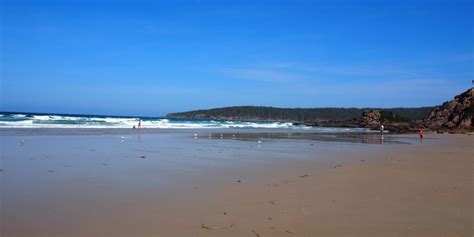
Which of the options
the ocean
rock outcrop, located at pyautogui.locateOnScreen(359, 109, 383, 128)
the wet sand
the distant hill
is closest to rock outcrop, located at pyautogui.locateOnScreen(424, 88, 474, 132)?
rock outcrop, located at pyautogui.locateOnScreen(359, 109, 383, 128)

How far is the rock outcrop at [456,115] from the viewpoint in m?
57.3

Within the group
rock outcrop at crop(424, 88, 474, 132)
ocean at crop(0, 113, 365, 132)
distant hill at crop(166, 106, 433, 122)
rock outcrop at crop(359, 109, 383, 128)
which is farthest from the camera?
distant hill at crop(166, 106, 433, 122)

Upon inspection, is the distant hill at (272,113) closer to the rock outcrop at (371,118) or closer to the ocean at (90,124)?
the rock outcrop at (371,118)

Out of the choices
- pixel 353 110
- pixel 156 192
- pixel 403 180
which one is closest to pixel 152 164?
pixel 156 192

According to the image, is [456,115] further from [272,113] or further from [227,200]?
[272,113]

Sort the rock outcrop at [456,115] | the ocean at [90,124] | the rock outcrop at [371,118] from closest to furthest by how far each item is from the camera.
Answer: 1. the ocean at [90,124]
2. the rock outcrop at [456,115]
3. the rock outcrop at [371,118]

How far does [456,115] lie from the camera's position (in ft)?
207

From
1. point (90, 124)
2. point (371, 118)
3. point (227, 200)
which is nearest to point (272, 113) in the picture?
point (371, 118)

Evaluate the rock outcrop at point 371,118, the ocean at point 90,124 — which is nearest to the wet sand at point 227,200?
the ocean at point 90,124

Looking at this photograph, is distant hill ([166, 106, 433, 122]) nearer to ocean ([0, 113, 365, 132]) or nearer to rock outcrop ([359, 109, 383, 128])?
rock outcrop ([359, 109, 383, 128])

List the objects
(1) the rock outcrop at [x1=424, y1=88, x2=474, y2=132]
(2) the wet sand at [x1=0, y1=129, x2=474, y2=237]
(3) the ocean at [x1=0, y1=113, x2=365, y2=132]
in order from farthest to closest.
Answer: (1) the rock outcrop at [x1=424, y1=88, x2=474, y2=132] → (3) the ocean at [x1=0, y1=113, x2=365, y2=132] → (2) the wet sand at [x1=0, y1=129, x2=474, y2=237]

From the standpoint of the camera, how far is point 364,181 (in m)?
9.54

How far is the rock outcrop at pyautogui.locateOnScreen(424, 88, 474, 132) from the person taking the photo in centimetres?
5727

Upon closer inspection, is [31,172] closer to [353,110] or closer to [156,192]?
[156,192]
